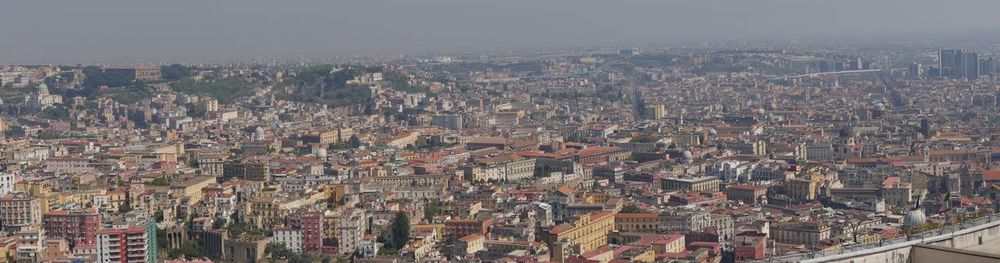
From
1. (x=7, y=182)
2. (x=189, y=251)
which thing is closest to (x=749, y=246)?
(x=189, y=251)

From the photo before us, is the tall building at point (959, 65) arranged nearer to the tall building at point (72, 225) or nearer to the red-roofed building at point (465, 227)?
the red-roofed building at point (465, 227)

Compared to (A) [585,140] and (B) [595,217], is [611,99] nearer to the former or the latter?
(A) [585,140]

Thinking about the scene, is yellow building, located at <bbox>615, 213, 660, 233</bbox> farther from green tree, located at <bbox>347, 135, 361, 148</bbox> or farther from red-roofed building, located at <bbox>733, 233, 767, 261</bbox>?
green tree, located at <bbox>347, 135, 361, 148</bbox>

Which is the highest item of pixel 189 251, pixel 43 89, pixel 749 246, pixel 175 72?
pixel 175 72

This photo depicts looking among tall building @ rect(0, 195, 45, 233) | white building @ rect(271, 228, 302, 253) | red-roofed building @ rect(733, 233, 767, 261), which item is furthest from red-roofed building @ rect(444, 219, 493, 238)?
tall building @ rect(0, 195, 45, 233)

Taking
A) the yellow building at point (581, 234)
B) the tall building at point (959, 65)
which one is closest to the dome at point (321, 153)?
the yellow building at point (581, 234)

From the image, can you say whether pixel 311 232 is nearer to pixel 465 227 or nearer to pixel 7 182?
pixel 465 227
